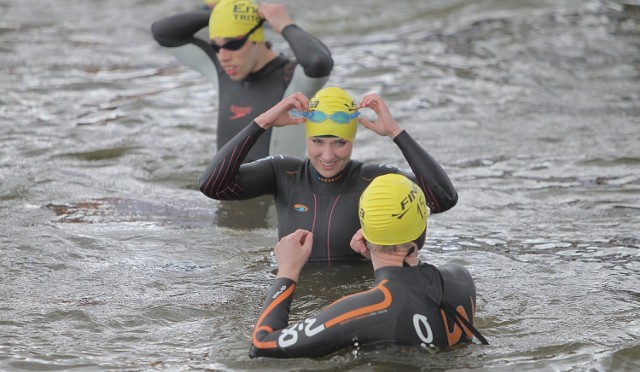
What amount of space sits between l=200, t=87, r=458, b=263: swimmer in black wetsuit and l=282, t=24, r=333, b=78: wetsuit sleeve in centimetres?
119

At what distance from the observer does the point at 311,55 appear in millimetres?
7609

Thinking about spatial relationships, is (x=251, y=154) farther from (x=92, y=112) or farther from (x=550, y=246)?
(x=92, y=112)

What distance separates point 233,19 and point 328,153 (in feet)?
7.27

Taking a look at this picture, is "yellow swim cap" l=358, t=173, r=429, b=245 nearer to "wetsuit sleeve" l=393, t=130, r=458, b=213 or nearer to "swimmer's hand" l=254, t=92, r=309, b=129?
"wetsuit sleeve" l=393, t=130, r=458, b=213

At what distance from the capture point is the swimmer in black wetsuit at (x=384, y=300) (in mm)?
5094

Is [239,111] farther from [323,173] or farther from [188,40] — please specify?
[323,173]

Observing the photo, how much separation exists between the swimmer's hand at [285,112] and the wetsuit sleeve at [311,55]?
1342 mm

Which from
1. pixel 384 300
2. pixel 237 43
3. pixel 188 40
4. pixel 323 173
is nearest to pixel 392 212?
pixel 384 300

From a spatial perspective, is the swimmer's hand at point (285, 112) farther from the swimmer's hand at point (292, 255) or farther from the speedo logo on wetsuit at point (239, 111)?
the speedo logo on wetsuit at point (239, 111)

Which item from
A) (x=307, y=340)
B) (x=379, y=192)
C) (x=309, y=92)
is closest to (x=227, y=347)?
(x=307, y=340)

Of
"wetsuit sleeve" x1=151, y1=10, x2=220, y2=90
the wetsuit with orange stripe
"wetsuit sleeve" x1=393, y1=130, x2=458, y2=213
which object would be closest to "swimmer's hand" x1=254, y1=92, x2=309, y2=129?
"wetsuit sleeve" x1=393, y1=130, x2=458, y2=213

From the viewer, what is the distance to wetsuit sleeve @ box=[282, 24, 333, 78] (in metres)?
7.61

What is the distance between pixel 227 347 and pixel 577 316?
2231 millimetres

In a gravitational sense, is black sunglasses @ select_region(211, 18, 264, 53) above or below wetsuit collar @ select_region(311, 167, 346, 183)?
above
